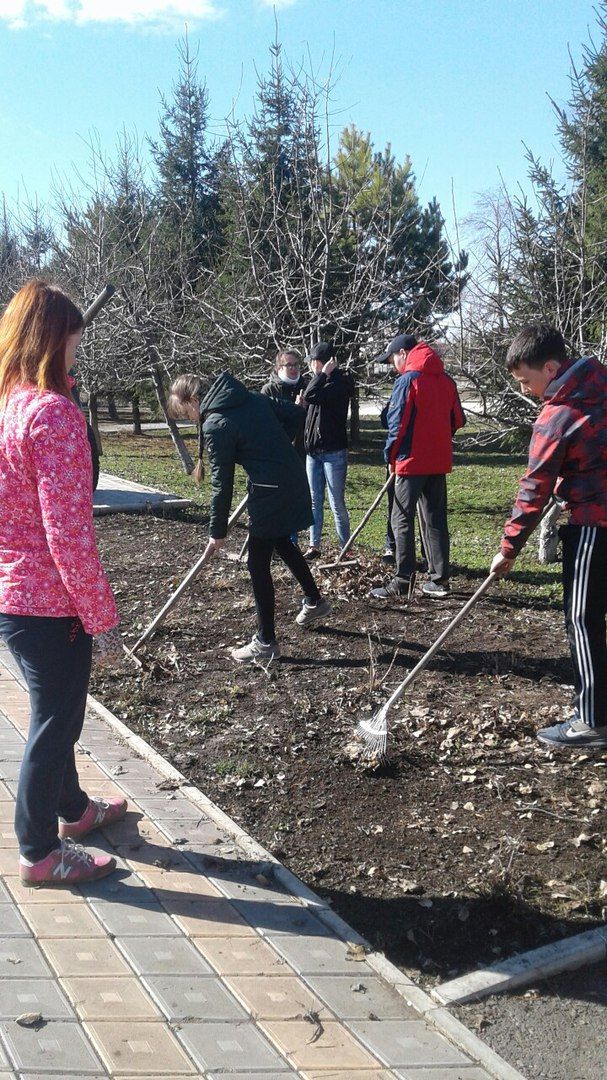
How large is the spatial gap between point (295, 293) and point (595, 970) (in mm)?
10034

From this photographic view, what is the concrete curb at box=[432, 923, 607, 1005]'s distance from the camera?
2827 mm

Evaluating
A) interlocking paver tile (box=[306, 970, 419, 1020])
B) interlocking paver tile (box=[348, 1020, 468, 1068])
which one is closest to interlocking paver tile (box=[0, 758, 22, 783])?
interlocking paver tile (box=[306, 970, 419, 1020])

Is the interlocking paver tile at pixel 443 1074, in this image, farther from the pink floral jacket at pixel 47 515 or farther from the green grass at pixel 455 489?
the green grass at pixel 455 489

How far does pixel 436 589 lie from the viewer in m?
7.21

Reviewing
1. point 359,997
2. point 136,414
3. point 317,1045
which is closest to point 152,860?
point 359,997

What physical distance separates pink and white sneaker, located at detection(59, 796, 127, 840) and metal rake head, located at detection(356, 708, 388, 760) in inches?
46.5

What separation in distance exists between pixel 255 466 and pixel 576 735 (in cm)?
231

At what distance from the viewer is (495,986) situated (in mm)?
2857

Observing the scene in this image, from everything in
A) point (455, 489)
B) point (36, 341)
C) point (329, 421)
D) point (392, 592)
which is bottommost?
point (392, 592)

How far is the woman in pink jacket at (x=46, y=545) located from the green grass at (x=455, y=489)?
15.7 ft

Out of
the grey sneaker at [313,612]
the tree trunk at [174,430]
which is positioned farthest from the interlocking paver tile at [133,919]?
the tree trunk at [174,430]

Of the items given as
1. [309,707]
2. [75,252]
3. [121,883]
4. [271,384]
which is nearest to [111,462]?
[75,252]

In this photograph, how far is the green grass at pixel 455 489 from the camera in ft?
27.5

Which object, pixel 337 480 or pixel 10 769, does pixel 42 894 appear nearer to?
→ pixel 10 769
